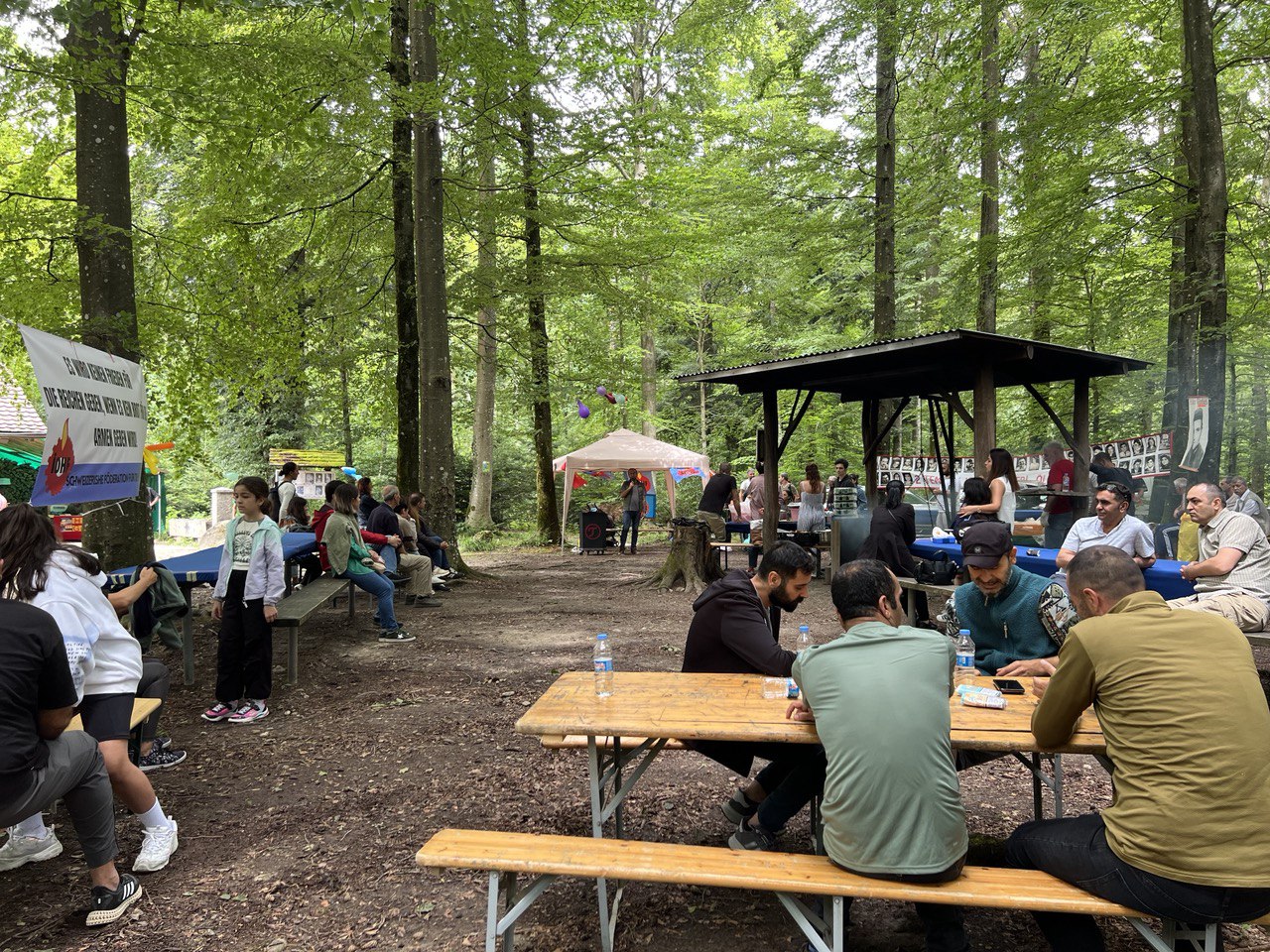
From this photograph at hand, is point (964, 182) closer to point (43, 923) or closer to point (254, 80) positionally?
point (254, 80)

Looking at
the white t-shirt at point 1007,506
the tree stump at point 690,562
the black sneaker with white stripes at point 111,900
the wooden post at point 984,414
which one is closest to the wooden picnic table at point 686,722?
the black sneaker with white stripes at point 111,900

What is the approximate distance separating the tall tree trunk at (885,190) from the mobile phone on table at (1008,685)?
11270mm

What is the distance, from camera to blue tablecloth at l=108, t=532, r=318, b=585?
247 inches

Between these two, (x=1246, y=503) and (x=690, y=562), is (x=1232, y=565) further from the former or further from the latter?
(x=690, y=562)

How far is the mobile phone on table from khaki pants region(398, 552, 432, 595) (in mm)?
7861

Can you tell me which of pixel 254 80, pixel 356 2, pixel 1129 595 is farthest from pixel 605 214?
pixel 1129 595

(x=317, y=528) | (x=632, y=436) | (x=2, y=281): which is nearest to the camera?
(x=2, y=281)

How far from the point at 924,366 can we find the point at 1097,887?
325 inches

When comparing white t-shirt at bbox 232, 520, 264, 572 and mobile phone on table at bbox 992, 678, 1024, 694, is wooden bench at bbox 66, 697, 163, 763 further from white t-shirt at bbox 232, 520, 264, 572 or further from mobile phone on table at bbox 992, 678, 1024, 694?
mobile phone on table at bbox 992, 678, 1024, 694

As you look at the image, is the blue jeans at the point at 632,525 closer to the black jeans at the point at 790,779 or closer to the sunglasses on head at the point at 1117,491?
the sunglasses on head at the point at 1117,491

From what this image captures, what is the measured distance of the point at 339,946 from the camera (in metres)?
2.95

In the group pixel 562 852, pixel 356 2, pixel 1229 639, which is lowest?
pixel 562 852

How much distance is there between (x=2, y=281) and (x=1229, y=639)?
918 cm

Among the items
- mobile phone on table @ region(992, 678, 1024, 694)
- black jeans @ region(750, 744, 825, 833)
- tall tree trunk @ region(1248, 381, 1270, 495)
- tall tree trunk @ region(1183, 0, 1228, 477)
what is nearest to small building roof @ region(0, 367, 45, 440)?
black jeans @ region(750, 744, 825, 833)
